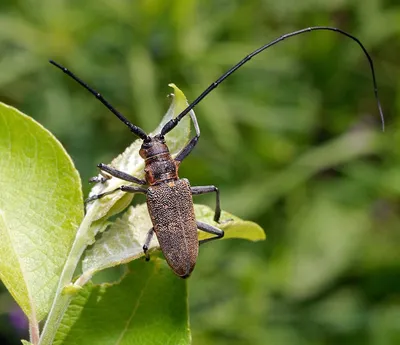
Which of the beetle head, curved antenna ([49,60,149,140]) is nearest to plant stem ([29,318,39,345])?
curved antenna ([49,60,149,140])

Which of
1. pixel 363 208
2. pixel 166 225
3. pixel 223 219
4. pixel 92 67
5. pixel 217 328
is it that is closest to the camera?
pixel 223 219

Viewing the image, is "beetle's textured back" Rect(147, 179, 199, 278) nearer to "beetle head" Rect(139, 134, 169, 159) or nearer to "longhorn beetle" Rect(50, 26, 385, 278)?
"longhorn beetle" Rect(50, 26, 385, 278)

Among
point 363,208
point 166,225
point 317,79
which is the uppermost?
point 317,79

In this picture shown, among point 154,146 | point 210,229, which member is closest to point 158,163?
point 154,146

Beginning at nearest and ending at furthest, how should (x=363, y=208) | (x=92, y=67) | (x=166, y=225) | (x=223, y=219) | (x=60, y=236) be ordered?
(x=60, y=236) → (x=223, y=219) → (x=166, y=225) → (x=92, y=67) → (x=363, y=208)

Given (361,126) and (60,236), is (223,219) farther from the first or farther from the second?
(361,126)

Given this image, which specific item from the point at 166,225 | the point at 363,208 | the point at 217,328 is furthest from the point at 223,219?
the point at 363,208

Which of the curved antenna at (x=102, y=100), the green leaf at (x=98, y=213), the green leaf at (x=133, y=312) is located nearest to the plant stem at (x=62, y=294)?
the green leaf at (x=98, y=213)
